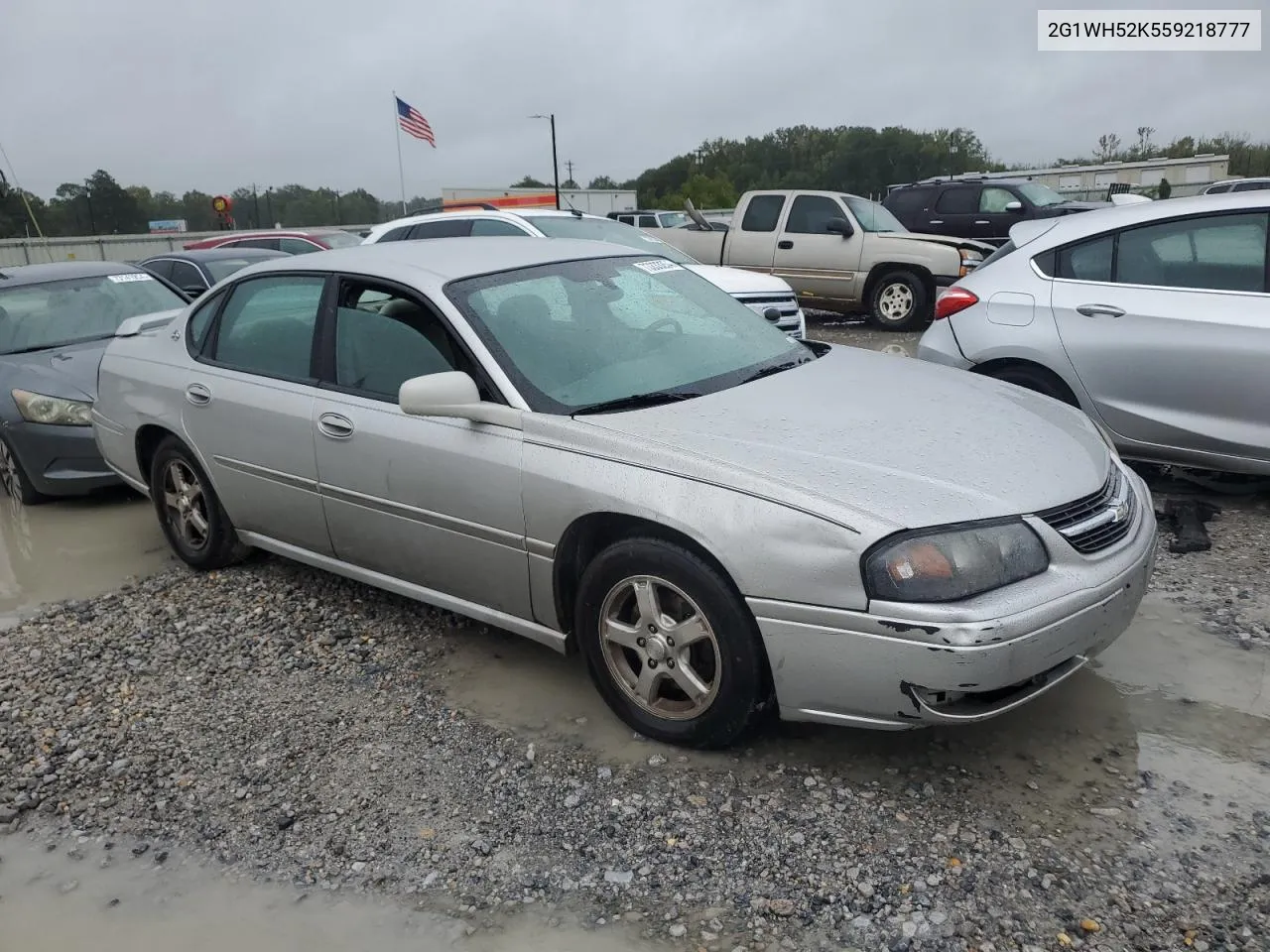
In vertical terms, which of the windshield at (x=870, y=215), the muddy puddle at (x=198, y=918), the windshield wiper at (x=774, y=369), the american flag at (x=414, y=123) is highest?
the american flag at (x=414, y=123)

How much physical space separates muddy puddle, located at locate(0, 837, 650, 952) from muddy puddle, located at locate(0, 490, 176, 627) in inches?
95.3

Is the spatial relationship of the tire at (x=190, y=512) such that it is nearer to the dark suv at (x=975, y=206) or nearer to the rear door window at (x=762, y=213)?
the rear door window at (x=762, y=213)

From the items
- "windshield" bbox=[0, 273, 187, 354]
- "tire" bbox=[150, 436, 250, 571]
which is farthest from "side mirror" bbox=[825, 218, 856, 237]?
"tire" bbox=[150, 436, 250, 571]

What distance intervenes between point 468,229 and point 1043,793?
855 cm

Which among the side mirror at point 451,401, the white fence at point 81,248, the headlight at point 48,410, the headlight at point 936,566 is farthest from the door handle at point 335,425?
the white fence at point 81,248

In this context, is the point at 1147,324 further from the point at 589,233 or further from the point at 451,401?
the point at 589,233

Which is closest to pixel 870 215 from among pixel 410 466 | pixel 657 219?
pixel 410 466

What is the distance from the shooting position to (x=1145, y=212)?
17.9 ft

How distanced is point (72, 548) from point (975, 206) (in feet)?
45.7

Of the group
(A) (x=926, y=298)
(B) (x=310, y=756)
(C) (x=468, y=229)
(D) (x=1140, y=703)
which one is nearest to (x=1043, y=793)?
(D) (x=1140, y=703)

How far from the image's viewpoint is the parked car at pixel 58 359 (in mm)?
6203

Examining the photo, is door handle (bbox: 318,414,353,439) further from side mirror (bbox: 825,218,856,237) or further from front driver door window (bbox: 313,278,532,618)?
side mirror (bbox: 825,218,856,237)

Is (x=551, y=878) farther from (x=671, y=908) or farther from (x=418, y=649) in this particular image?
(x=418, y=649)

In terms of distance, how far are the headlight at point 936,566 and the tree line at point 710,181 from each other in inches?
785
